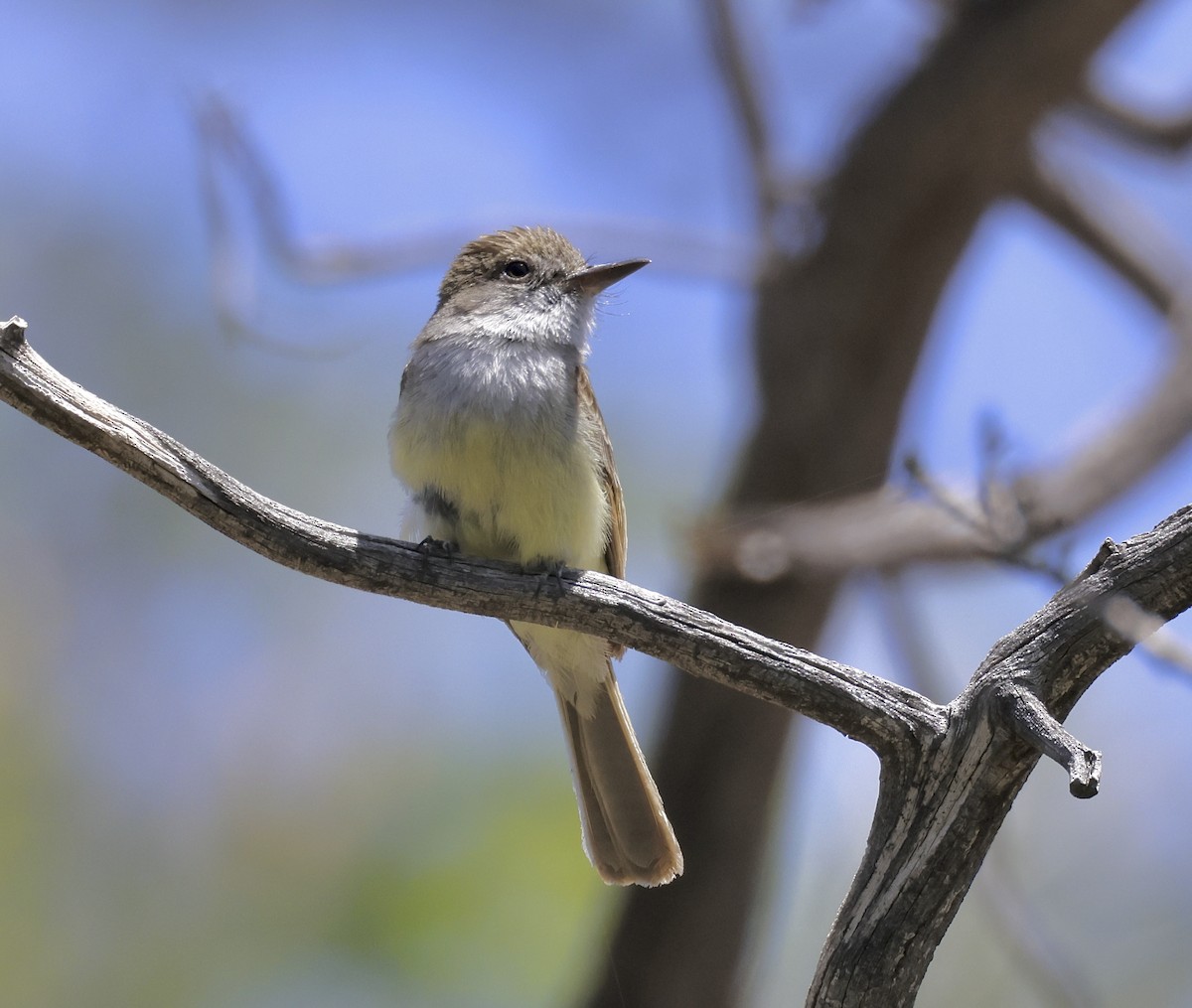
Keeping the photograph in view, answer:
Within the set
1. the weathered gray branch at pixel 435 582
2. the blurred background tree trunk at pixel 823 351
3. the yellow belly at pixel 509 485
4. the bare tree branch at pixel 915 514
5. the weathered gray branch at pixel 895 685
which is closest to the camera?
the weathered gray branch at pixel 895 685

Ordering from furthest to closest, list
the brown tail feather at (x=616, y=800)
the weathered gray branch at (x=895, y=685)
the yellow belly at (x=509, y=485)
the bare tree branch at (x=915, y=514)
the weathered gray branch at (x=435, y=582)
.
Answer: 1. the bare tree branch at (x=915, y=514)
2. the brown tail feather at (x=616, y=800)
3. the yellow belly at (x=509, y=485)
4. the weathered gray branch at (x=435, y=582)
5. the weathered gray branch at (x=895, y=685)

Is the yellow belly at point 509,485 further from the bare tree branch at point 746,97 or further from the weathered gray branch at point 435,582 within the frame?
the bare tree branch at point 746,97

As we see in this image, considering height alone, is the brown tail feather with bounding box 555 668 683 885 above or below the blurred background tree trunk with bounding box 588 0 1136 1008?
below

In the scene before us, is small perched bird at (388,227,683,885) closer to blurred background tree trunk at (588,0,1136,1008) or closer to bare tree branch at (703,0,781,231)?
blurred background tree trunk at (588,0,1136,1008)

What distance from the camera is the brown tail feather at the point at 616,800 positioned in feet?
14.7

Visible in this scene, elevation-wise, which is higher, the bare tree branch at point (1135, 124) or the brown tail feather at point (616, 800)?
the bare tree branch at point (1135, 124)

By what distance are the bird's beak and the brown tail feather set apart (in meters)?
1.49

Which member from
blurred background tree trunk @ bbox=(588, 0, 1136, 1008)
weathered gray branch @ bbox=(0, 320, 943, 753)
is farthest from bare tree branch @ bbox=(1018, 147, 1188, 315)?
weathered gray branch @ bbox=(0, 320, 943, 753)

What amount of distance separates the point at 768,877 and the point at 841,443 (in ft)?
7.53

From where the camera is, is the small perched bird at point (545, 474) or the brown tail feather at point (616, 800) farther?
the brown tail feather at point (616, 800)

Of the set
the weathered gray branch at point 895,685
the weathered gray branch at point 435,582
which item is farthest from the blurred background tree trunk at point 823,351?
the weathered gray branch at point 895,685

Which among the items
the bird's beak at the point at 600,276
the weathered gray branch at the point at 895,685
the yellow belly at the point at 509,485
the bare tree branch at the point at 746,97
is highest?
the bare tree branch at the point at 746,97

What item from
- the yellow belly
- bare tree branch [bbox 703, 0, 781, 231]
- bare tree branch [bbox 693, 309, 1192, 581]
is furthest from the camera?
bare tree branch [bbox 703, 0, 781, 231]

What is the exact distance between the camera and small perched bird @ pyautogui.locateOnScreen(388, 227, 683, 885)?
171 inches
